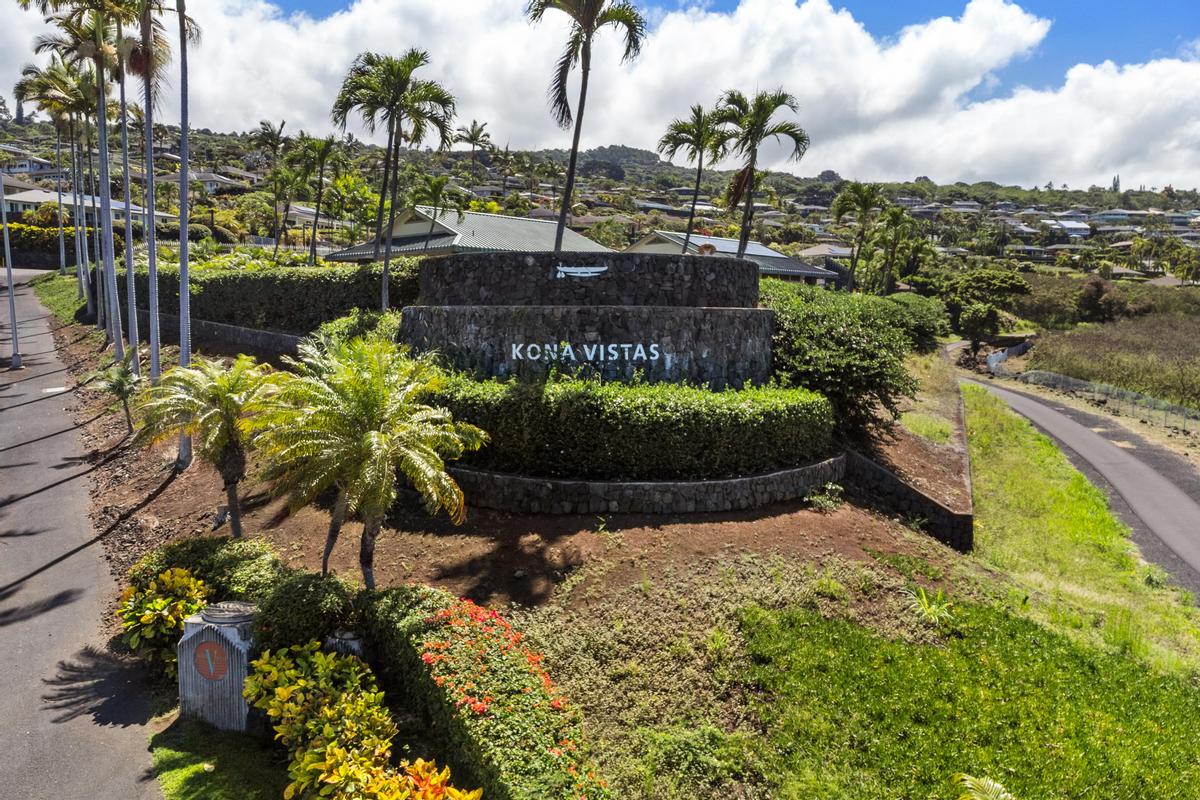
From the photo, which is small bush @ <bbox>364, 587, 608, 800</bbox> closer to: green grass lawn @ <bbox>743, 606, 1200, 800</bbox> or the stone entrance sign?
green grass lawn @ <bbox>743, 606, 1200, 800</bbox>

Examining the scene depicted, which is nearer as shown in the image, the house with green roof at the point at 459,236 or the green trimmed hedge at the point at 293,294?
the green trimmed hedge at the point at 293,294

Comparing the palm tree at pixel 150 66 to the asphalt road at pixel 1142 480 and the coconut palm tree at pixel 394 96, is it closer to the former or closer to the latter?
the coconut palm tree at pixel 394 96

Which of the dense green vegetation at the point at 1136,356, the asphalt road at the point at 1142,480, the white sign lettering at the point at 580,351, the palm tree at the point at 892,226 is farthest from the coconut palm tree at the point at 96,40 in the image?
the dense green vegetation at the point at 1136,356

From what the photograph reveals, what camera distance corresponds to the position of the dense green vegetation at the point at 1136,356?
38.7 m

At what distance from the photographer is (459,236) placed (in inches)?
1178

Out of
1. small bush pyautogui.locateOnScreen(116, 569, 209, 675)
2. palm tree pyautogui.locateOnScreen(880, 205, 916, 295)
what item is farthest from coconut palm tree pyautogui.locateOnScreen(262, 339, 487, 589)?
palm tree pyautogui.locateOnScreen(880, 205, 916, 295)

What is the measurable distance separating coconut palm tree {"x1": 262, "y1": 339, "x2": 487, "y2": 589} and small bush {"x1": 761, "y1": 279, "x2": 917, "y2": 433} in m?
9.26

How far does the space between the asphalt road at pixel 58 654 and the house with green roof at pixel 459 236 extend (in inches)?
610

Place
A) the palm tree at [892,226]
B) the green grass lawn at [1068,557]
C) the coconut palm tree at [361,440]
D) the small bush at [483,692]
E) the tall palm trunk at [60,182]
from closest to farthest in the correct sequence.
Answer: the small bush at [483,692], the coconut palm tree at [361,440], the green grass lawn at [1068,557], the tall palm trunk at [60,182], the palm tree at [892,226]

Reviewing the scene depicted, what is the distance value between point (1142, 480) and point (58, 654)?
31546 mm

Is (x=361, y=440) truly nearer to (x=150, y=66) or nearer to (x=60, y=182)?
(x=150, y=66)

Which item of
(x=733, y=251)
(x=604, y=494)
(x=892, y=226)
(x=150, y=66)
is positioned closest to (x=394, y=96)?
(x=150, y=66)

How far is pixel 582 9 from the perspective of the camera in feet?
56.2

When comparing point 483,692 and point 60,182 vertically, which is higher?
point 60,182
